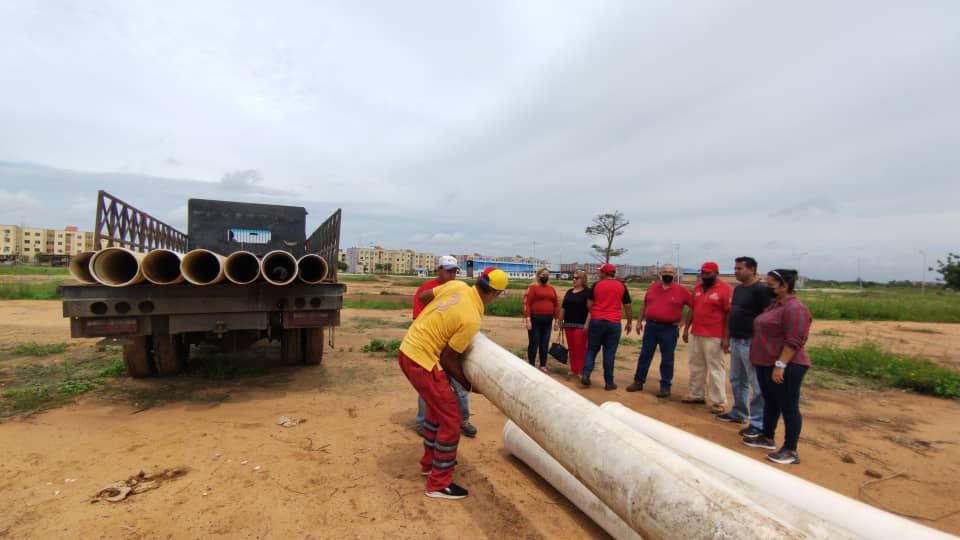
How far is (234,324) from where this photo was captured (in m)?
4.11

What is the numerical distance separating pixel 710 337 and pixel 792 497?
9.05ft

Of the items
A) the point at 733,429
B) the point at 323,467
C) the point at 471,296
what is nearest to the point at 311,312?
the point at 323,467

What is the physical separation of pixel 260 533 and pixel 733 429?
4138 mm

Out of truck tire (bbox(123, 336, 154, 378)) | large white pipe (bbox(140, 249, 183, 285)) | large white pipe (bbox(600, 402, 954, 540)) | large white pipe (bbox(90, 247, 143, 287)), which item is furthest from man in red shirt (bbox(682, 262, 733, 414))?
truck tire (bbox(123, 336, 154, 378))

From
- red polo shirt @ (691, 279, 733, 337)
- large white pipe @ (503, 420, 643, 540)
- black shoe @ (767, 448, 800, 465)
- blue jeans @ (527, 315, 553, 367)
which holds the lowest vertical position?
black shoe @ (767, 448, 800, 465)

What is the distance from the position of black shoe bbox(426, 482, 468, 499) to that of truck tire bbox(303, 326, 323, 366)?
3.30m

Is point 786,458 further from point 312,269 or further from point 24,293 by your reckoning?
point 24,293

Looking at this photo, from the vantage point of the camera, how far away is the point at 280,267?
420 cm

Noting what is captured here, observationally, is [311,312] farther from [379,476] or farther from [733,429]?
[733,429]

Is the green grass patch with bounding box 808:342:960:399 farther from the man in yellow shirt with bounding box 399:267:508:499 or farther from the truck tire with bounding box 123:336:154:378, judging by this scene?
the truck tire with bounding box 123:336:154:378

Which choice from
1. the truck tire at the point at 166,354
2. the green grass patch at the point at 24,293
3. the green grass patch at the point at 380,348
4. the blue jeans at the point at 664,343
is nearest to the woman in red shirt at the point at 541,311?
the blue jeans at the point at 664,343

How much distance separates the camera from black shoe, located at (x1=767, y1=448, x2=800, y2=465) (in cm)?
347

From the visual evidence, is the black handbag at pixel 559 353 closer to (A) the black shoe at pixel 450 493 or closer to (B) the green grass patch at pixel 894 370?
(A) the black shoe at pixel 450 493

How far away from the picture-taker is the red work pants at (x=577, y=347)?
6.11 m
